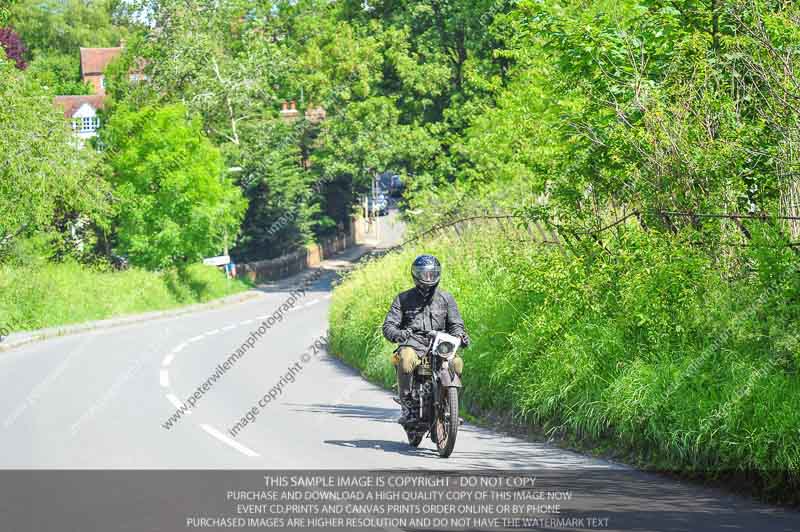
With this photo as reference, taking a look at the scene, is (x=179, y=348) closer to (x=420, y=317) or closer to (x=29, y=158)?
(x=29, y=158)

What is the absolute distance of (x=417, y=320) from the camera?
12719 mm

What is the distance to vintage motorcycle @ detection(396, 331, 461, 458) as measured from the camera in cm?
1185

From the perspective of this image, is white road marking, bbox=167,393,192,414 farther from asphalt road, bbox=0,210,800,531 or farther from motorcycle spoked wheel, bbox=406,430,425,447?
motorcycle spoked wheel, bbox=406,430,425,447

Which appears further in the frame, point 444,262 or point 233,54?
point 233,54

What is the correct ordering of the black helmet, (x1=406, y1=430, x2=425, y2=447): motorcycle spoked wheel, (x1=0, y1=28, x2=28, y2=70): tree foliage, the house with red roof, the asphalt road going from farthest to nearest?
1. the house with red roof
2. (x1=0, y1=28, x2=28, y2=70): tree foliage
3. (x1=406, y1=430, x2=425, y2=447): motorcycle spoked wheel
4. the black helmet
5. the asphalt road

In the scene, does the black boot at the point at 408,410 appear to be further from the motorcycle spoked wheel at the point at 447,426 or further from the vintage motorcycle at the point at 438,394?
the motorcycle spoked wheel at the point at 447,426

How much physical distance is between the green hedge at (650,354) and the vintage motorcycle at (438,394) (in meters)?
1.47

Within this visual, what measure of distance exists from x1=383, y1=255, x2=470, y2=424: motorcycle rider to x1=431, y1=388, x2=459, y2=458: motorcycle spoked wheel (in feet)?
1.49

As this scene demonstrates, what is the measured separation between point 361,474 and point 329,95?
48.2 m

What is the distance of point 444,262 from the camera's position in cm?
2153

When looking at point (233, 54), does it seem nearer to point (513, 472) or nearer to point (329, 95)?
point (329, 95)

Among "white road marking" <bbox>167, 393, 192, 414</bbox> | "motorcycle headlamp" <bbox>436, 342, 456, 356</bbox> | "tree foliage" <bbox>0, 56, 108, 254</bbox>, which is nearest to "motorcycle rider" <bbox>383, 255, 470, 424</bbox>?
"motorcycle headlamp" <bbox>436, 342, 456, 356</bbox>

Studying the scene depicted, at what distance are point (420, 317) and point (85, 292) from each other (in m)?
28.1

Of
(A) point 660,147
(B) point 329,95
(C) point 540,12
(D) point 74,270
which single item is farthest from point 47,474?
(B) point 329,95
